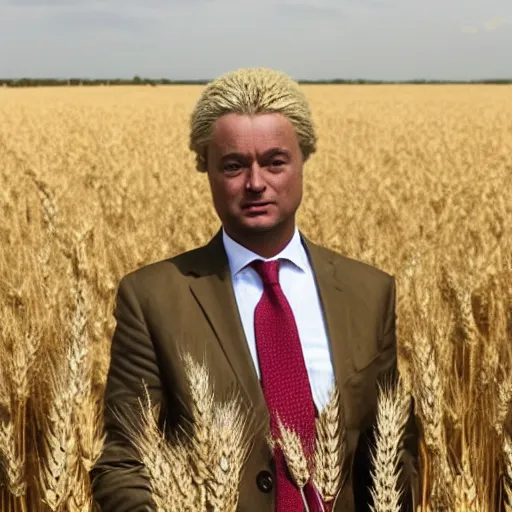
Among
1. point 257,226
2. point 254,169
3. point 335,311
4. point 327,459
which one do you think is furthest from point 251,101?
point 327,459

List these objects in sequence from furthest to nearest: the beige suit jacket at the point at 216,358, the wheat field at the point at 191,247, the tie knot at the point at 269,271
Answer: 1. the tie knot at the point at 269,271
2. the beige suit jacket at the point at 216,358
3. the wheat field at the point at 191,247

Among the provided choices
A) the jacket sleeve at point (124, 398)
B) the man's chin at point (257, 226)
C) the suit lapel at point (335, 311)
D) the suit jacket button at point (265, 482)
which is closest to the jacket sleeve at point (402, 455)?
the suit lapel at point (335, 311)

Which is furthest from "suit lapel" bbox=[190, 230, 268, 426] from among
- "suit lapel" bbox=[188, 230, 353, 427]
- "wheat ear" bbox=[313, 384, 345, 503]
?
"wheat ear" bbox=[313, 384, 345, 503]

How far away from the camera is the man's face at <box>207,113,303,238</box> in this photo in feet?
4.71

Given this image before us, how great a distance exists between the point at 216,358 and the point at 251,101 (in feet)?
1.72

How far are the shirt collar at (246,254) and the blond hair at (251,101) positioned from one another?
21 centimetres

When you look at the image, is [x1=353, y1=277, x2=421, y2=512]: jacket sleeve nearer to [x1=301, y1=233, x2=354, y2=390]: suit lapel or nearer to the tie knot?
[x1=301, y1=233, x2=354, y2=390]: suit lapel

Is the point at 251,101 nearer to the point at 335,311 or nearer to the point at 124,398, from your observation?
the point at 335,311

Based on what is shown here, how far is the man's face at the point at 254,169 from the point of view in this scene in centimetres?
144

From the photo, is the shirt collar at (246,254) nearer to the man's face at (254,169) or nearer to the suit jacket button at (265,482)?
the man's face at (254,169)

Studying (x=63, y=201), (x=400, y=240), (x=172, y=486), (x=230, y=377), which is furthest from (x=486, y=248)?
(x=63, y=201)

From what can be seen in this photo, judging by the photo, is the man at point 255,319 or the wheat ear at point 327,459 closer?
the wheat ear at point 327,459

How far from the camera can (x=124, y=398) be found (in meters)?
1.43

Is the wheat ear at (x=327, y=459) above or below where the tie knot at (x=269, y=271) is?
below
